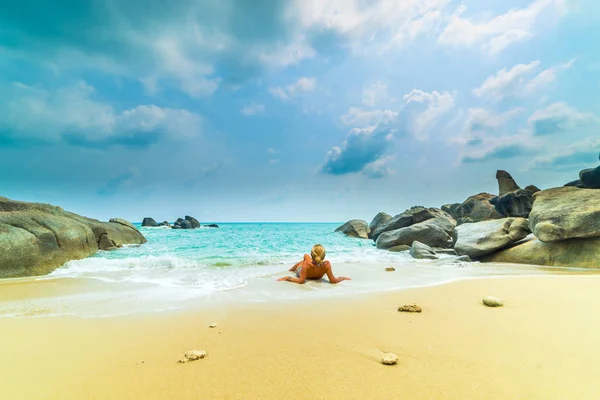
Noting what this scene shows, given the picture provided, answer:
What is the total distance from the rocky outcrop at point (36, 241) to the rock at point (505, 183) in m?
41.9

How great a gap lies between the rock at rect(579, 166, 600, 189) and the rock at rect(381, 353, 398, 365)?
16.3 m

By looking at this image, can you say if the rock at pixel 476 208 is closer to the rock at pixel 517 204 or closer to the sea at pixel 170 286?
the rock at pixel 517 204

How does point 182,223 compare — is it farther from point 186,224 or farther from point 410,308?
point 410,308

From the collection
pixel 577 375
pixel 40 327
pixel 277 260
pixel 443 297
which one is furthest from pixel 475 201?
pixel 40 327

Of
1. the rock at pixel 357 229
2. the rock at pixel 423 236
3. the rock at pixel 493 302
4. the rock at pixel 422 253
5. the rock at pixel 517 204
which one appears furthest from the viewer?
the rock at pixel 357 229

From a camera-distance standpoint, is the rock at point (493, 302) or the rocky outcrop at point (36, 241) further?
the rocky outcrop at point (36, 241)

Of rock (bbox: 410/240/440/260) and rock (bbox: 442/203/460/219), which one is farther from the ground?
rock (bbox: 442/203/460/219)

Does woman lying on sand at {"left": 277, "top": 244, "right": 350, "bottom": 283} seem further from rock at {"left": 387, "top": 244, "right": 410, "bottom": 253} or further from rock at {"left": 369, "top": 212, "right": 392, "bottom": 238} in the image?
rock at {"left": 369, "top": 212, "right": 392, "bottom": 238}

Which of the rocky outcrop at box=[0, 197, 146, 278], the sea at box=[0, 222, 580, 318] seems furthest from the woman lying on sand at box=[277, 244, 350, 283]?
the rocky outcrop at box=[0, 197, 146, 278]

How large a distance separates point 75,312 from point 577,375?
656 centimetres

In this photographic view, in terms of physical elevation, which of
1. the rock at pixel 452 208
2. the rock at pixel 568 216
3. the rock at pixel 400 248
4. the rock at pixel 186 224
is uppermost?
the rock at pixel 186 224

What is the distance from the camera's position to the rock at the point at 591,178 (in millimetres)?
12295

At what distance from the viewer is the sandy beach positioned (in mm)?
2059

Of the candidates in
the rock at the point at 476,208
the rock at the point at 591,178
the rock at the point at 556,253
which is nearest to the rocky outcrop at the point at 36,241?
the rock at the point at 556,253
